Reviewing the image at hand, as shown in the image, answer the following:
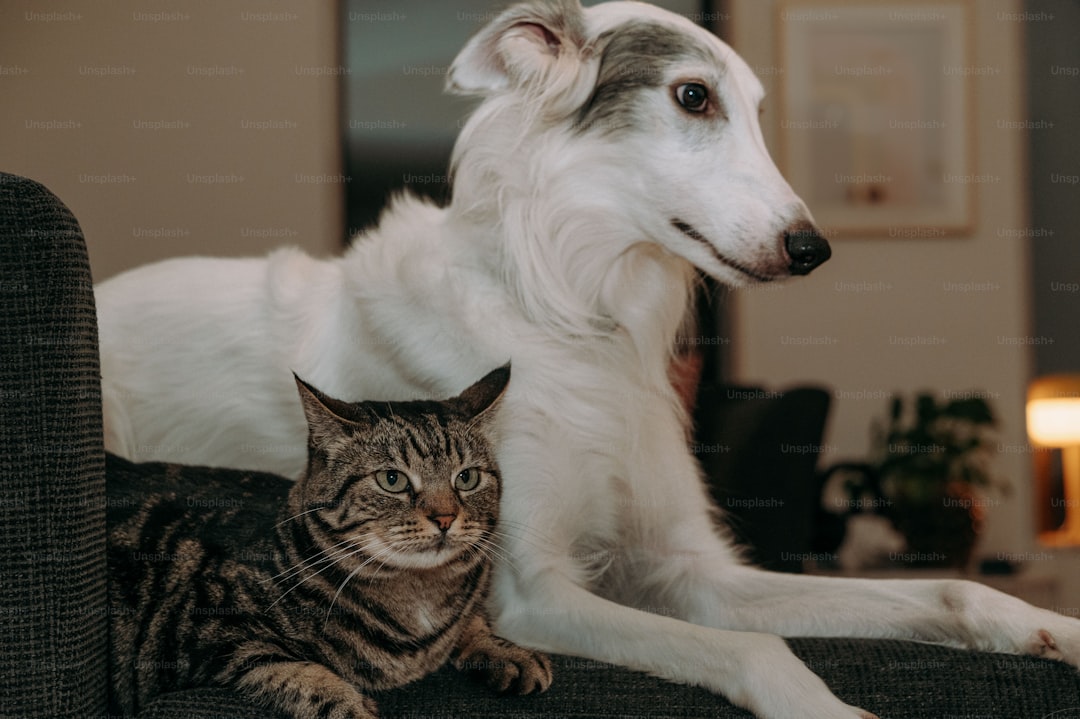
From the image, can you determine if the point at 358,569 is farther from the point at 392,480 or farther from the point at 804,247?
the point at 804,247

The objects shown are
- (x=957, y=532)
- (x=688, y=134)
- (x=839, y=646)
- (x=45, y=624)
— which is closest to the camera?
(x=45, y=624)

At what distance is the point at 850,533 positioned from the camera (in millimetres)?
3830

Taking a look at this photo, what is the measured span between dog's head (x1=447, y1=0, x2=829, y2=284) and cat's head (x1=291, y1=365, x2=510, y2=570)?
1.65 feet

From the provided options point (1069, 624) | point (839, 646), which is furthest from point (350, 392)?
point (1069, 624)

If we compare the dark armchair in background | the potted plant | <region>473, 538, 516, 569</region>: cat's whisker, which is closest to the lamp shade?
the potted plant

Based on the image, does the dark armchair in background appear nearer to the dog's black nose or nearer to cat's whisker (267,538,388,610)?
the dog's black nose

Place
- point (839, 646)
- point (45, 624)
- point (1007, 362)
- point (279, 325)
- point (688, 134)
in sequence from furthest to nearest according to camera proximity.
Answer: point (1007, 362)
point (279, 325)
point (688, 134)
point (839, 646)
point (45, 624)

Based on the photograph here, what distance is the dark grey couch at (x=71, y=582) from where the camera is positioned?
0.92m

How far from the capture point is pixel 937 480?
3514 millimetres

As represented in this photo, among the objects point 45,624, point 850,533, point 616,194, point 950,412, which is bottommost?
point 850,533

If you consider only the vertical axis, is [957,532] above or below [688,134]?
below

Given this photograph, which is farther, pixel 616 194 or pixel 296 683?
pixel 616 194

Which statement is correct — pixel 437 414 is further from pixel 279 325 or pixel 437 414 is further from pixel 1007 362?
pixel 1007 362

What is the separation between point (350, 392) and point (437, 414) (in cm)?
40
